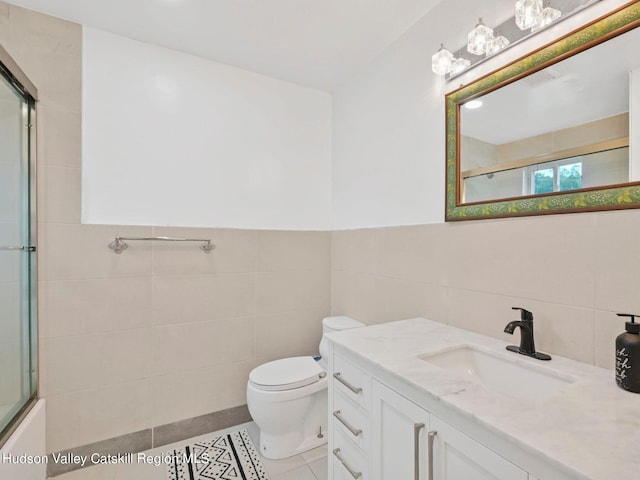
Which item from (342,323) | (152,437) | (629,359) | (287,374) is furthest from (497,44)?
(152,437)

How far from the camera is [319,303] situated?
2453mm

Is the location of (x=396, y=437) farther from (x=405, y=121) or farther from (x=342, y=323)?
(x=405, y=121)

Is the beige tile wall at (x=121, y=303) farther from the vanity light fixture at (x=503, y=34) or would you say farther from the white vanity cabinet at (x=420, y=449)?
the vanity light fixture at (x=503, y=34)

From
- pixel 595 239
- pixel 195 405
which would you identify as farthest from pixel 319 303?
pixel 595 239

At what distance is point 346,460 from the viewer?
122 cm

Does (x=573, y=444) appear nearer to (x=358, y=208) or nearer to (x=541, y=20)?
(x=541, y=20)

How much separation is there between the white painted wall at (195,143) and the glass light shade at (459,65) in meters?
1.21

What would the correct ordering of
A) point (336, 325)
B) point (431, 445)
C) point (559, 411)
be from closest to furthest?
1. point (559, 411)
2. point (431, 445)
3. point (336, 325)

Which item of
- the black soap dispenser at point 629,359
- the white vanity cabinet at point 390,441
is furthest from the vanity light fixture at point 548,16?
the white vanity cabinet at point 390,441

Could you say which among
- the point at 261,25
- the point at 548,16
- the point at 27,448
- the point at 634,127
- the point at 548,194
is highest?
the point at 261,25

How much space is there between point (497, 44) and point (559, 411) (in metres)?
1.37

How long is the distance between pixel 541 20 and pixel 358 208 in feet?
4.39

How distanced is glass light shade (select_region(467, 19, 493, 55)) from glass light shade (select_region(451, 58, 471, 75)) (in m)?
0.09

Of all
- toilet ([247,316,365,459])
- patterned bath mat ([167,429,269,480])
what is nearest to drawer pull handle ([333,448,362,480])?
toilet ([247,316,365,459])
